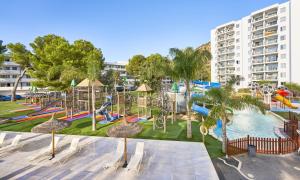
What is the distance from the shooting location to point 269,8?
161 feet

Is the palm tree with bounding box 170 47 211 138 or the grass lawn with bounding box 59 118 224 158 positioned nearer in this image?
the grass lawn with bounding box 59 118 224 158

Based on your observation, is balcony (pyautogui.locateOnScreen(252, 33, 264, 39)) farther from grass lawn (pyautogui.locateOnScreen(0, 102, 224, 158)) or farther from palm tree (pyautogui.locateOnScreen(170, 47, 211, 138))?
palm tree (pyautogui.locateOnScreen(170, 47, 211, 138))

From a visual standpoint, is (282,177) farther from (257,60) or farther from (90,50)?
(257,60)

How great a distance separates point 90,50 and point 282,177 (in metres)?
42.8

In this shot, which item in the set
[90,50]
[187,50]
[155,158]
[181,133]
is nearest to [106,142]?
[155,158]

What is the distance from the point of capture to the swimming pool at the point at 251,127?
15348 millimetres

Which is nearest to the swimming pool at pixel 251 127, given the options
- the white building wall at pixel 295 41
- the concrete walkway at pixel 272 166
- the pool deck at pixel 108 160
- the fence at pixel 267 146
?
the fence at pixel 267 146

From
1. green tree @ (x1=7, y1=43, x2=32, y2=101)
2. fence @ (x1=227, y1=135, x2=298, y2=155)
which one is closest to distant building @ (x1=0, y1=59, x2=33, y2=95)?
green tree @ (x1=7, y1=43, x2=32, y2=101)

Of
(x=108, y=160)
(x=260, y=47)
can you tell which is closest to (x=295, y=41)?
(x=260, y=47)

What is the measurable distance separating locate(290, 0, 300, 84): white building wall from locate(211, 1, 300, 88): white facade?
Result: 0.25 m

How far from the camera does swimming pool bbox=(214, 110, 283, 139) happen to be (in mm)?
15348

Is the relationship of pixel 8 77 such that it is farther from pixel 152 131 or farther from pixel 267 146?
pixel 267 146

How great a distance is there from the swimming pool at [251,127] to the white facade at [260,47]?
21221 millimetres

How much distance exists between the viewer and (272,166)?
826 cm
